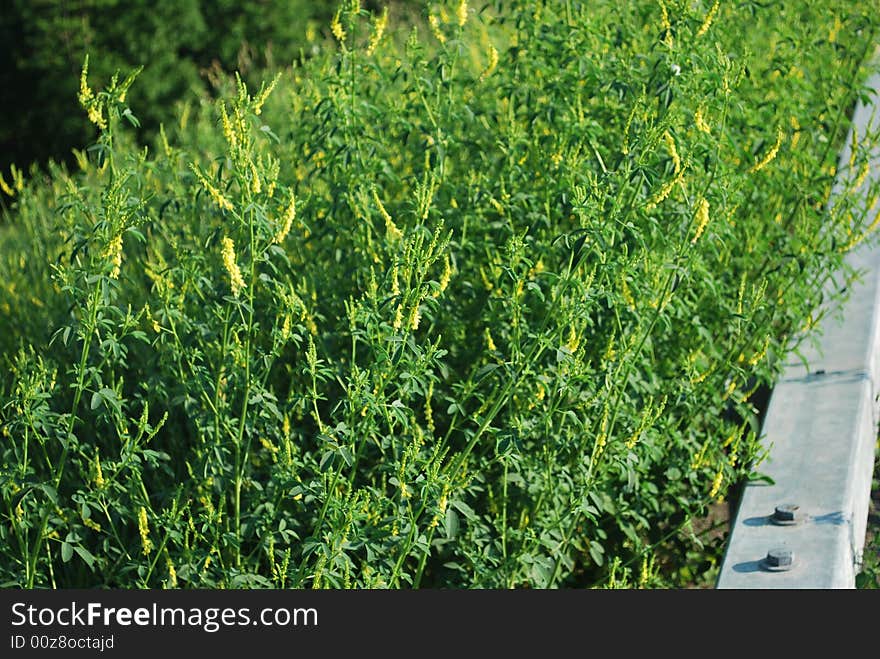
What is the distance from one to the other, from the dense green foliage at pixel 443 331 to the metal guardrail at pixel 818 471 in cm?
14

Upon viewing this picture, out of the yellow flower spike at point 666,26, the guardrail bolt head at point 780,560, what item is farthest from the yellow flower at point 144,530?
the yellow flower spike at point 666,26

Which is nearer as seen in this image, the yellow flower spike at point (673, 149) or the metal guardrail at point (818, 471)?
the metal guardrail at point (818, 471)

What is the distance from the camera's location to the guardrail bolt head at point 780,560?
9.33 feet

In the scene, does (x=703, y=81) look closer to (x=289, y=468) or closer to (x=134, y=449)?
(x=289, y=468)

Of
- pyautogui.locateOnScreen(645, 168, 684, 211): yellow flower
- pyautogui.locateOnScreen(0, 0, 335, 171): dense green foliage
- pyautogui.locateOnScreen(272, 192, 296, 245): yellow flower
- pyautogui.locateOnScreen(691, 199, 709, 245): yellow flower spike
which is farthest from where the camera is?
pyautogui.locateOnScreen(0, 0, 335, 171): dense green foliage

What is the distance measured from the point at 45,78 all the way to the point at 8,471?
841 centimetres

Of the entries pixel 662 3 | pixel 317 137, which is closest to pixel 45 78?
pixel 317 137

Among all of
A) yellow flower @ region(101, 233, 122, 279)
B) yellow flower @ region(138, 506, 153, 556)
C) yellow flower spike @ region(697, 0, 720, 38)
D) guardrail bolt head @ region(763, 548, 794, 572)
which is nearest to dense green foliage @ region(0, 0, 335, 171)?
yellow flower spike @ region(697, 0, 720, 38)

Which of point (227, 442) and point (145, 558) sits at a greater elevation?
point (227, 442)

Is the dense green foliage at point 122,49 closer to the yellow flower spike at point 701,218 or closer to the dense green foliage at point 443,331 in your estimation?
the dense green foliage at point 443,331

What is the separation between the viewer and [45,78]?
10.5 metres

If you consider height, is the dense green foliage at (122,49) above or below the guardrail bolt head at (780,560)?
above

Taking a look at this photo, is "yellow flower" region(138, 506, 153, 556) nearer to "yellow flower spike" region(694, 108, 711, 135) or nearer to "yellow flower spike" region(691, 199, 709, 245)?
"yellow flower spike" region(691, 199, 709, 245)

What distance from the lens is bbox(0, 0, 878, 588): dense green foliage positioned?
2.85 meters
